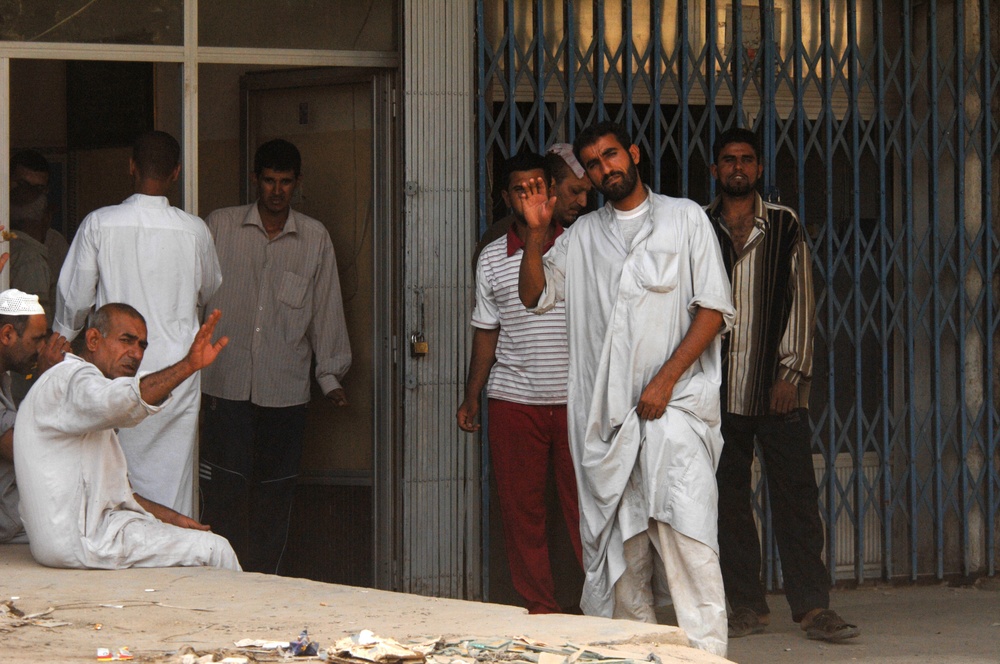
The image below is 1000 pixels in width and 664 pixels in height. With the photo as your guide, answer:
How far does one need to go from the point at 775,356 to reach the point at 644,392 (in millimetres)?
1158

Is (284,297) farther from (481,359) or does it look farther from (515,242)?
(515,242)

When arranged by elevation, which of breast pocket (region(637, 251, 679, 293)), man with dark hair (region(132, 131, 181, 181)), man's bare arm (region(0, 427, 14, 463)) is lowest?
man's bare arm (region(0, 427, 14, 463))

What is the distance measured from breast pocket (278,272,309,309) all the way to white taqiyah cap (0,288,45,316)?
1.37 m

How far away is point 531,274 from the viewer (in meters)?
5.29

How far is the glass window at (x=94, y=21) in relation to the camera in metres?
6.18

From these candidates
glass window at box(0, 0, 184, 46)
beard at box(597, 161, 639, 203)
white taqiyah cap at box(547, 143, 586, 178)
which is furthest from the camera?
glass window at box(0, 0, 184, 46)

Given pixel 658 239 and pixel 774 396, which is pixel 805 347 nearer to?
pixel 774 396

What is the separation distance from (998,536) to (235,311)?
389 centimetres

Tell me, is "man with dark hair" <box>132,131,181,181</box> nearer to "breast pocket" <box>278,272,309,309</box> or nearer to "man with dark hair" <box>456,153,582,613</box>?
"breast pocket" <box>278,272,309,309</box>

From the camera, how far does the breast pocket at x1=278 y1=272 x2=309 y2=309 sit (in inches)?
261

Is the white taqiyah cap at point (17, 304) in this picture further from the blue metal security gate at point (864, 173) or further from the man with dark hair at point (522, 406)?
the blue metal security gate at point (864, 173)

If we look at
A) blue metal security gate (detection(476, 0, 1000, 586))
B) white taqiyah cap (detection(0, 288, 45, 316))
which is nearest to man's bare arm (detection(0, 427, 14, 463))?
white taqiyah cap (detection(0, 288, 45, 316))

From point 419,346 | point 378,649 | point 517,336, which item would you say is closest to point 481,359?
point 517,336

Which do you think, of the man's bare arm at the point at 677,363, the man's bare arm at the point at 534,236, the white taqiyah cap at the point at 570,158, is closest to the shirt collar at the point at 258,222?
the white taqiyah cap at the point at 570,158
